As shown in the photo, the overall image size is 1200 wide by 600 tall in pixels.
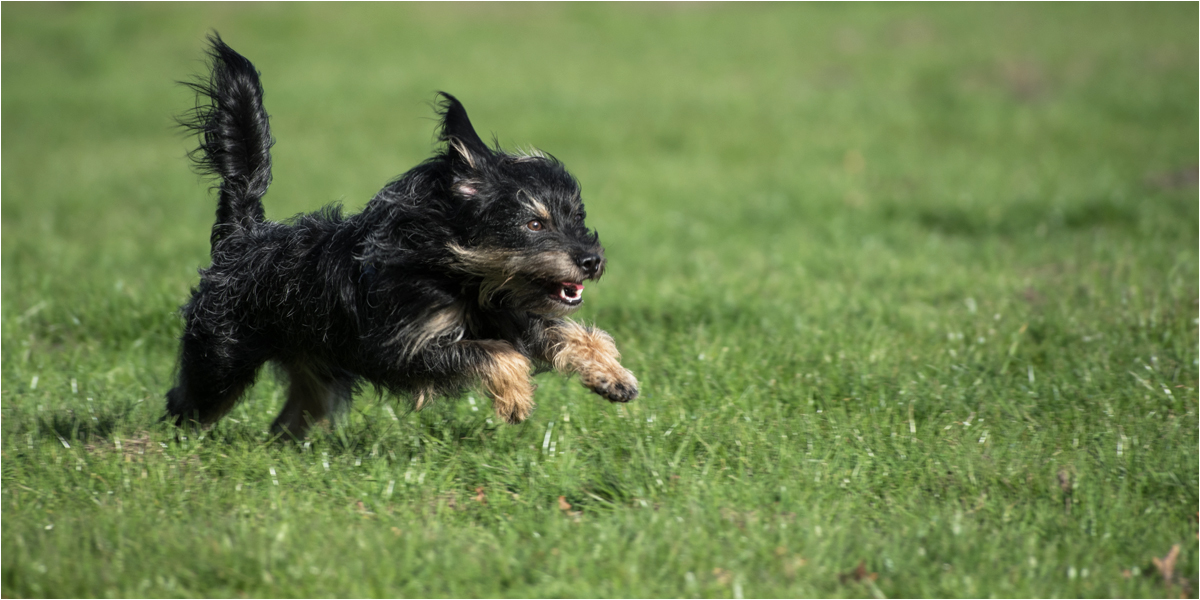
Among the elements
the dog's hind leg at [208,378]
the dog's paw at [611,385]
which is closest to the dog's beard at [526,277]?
the dog's paw at [611,385]

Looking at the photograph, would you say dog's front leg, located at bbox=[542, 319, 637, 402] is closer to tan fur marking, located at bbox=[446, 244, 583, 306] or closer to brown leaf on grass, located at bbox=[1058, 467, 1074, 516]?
tan fur marking, located at bbox=[446, 244, 583, 306]

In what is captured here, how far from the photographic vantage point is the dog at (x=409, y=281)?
4.18 meters

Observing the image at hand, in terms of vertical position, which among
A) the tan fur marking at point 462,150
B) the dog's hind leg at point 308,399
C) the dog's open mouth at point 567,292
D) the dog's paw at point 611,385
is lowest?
the dog's hind leg at point 308,399

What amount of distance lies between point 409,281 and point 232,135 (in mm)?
1358

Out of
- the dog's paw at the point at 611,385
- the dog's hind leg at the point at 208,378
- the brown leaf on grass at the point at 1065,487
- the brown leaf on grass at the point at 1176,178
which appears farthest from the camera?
the brown leaf on grass at the point at 1176,178

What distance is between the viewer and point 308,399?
513 centimetres

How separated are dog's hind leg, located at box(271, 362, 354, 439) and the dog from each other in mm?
43

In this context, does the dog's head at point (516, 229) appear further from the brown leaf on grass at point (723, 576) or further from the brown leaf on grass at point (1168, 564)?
the brown leaf on grass at point (1168, 564)

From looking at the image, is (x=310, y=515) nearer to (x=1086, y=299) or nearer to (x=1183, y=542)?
(x=1183, y=542)

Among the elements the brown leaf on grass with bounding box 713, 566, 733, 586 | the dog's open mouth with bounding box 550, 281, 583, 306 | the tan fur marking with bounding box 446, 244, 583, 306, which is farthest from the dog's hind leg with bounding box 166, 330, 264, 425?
the brown leaf on grass with bounding box 713, 566, 733, 586

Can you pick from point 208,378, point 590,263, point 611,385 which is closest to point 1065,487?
point 611,385

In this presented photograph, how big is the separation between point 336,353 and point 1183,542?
3593 mm

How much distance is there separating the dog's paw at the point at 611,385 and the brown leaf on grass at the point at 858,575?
117 cm

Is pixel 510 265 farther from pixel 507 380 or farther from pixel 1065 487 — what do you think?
pixel 1065 487
